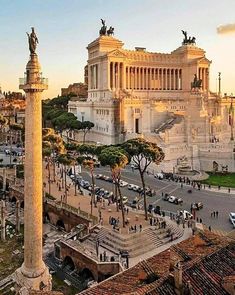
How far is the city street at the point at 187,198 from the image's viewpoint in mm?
43656

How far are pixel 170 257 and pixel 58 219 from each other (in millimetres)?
24005

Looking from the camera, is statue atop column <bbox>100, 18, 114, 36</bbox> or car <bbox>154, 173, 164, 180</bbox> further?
statue atop column <bbox>100, 18, 114, 36</bbox>

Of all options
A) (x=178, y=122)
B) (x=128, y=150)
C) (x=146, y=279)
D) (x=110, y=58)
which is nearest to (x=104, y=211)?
(x=128, y=150)

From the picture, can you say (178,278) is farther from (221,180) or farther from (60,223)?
(221,180)

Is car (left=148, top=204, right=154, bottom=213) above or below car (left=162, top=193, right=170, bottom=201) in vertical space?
below

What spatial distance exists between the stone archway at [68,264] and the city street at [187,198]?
13690 mm

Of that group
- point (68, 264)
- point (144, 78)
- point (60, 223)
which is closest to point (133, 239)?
point (68, 264)

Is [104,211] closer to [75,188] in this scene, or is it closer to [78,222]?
[78,222]

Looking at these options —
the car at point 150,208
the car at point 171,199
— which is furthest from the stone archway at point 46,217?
the car at point 171,199

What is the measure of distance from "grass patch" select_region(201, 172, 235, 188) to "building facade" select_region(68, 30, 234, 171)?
3492 millimetres

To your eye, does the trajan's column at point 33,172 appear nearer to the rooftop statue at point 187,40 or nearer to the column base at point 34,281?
the column base at point 34,281

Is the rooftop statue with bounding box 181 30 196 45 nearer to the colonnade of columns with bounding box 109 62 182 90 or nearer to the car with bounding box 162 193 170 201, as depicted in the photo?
the colonnade of columns with bounding box 109 62 182 90

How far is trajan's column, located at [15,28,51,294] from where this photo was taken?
25703mm

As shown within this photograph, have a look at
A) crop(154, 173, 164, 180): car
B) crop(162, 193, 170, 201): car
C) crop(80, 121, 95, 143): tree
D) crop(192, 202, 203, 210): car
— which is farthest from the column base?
crop(80, 121, 95, 143): tree
